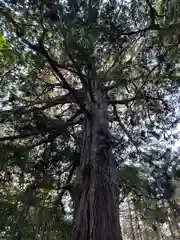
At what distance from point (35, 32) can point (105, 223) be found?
1.94m

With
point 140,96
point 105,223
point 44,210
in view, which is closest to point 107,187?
point 105,223

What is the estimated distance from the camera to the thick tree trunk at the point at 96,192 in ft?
5.60

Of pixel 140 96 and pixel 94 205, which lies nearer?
pixel 94 205

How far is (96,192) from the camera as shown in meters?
1.97

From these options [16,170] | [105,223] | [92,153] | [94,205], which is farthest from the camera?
[16,170]

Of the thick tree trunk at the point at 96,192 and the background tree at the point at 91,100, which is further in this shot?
the background tree at the point at 91,100

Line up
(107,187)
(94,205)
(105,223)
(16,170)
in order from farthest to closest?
(16,170), (107,187), (94,205), (105,223)

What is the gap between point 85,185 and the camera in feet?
6.82

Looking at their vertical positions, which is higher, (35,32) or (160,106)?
(160,106)

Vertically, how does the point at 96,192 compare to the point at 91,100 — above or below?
below

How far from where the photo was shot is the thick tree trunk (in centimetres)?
171

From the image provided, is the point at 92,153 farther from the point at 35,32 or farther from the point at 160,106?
the point at 160,106

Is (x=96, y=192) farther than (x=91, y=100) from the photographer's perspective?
No

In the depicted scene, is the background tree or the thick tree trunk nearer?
the thick tree trunk
